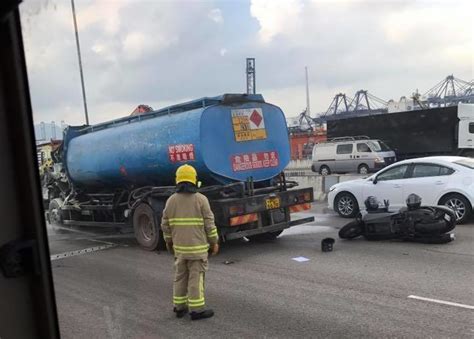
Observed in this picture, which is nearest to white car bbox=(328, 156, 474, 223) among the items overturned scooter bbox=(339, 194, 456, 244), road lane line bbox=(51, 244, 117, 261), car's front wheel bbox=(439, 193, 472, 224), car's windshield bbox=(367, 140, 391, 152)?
car's front wheel bbox=(439, 193, 472, 224)

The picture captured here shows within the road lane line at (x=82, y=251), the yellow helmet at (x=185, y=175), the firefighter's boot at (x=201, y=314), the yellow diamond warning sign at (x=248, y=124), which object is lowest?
the road lane line at (x=82, y=251)

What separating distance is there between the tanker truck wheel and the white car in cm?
511

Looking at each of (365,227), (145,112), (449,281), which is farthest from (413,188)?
(145,112)

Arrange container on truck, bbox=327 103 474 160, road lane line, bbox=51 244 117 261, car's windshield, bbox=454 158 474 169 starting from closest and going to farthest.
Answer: road lane line, bbox=51 244 117 261 < car's windshield, bbox=454 158 474 169 < container on truck, bbox=327 103 474 160

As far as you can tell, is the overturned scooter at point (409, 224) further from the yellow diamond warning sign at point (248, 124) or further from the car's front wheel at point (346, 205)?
the car's front wheel at point (346, 205)

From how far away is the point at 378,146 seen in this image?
77.1 ft

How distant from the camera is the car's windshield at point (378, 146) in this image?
23.3 meters

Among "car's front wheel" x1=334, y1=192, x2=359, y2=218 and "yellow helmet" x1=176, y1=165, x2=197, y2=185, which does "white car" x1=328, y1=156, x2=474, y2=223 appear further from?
"yellow helmet" x1=176, y1=165, x2=197, y2=185

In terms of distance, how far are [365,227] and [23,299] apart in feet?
26.4

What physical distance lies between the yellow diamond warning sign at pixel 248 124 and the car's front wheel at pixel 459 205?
166 inches

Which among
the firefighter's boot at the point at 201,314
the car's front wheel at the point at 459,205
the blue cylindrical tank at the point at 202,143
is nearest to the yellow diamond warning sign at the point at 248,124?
the blue cylindrical tank at the point at 202,143

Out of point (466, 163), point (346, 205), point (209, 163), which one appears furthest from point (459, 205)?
point (209, 163)

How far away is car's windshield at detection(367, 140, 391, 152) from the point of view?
76.6 ft

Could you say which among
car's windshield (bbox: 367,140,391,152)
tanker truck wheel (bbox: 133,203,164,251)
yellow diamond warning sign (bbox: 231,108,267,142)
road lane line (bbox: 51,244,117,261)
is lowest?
road lane line (bbox: 51,244,117,261)
